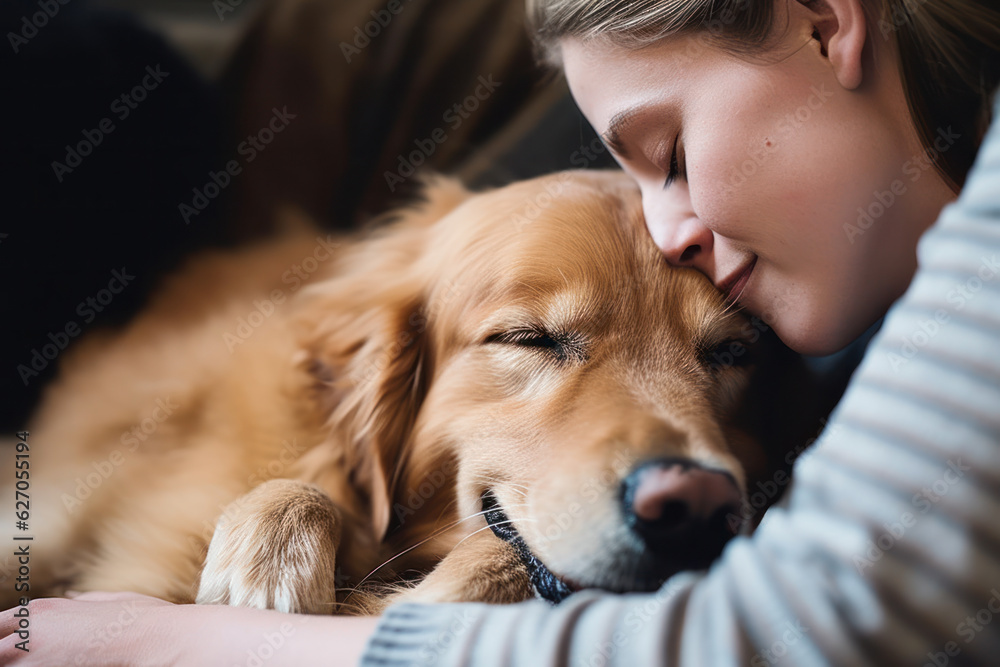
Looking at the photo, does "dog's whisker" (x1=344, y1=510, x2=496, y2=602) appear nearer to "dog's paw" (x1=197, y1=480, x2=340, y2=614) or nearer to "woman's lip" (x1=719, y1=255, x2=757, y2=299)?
"dog's paw" (x1=197, y1=480, x2=340, y2=614)

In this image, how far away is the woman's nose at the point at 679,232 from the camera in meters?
1.19

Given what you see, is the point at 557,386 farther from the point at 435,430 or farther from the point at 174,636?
the point at 174,636

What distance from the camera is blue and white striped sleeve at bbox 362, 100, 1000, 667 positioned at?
1.97 ft

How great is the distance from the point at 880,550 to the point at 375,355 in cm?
99

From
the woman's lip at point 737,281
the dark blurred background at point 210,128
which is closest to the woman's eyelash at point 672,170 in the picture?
the woman's lip at point 737,281

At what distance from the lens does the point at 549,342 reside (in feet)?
4.00

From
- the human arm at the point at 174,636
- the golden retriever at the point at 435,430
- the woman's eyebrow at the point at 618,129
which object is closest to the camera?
the human arm at the point at 174,636

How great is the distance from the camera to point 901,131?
1.08 meters

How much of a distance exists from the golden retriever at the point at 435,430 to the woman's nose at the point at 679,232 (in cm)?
3

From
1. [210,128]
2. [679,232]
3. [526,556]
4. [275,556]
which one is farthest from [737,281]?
[210,128]

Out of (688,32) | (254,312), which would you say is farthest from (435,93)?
(688,32)

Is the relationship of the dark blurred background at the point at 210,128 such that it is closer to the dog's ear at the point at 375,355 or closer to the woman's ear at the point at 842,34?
the dog's ear at the point at 375,355

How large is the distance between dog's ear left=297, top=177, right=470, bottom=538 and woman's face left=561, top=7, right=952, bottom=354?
577 millimetres

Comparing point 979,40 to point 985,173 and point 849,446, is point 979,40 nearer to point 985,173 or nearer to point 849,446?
point 985,173
